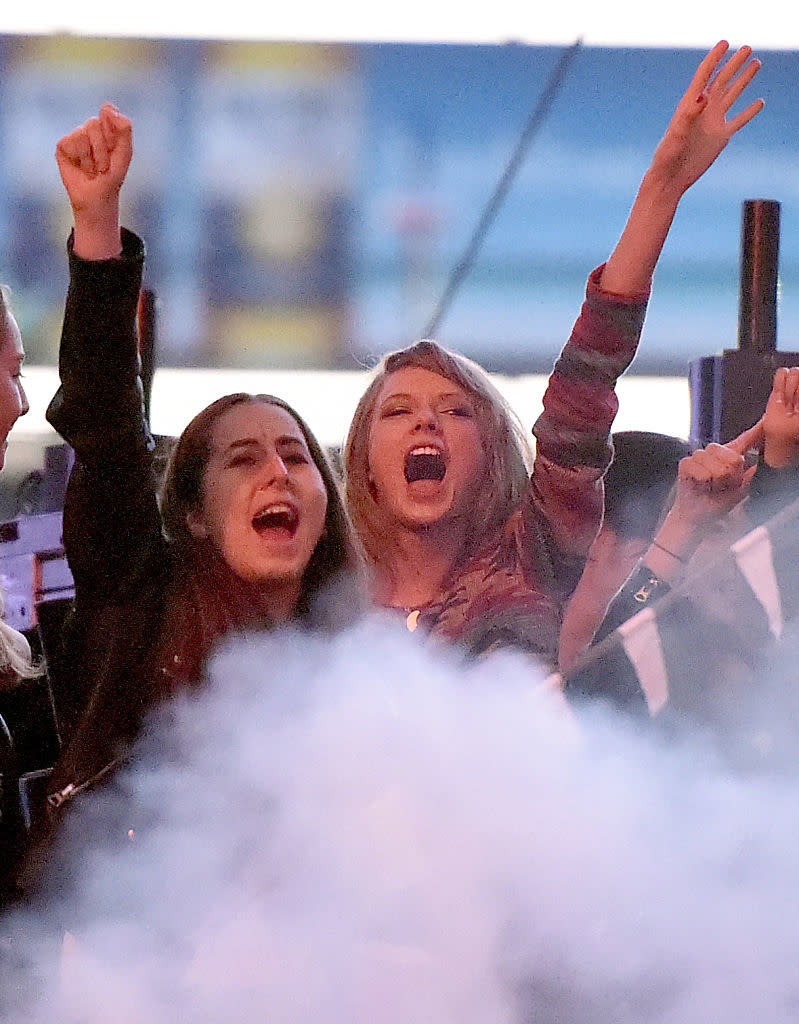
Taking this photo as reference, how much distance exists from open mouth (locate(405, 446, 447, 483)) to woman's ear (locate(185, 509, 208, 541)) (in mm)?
210

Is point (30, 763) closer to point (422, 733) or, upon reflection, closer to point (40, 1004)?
point (40, 1004)

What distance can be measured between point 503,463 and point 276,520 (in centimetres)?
26

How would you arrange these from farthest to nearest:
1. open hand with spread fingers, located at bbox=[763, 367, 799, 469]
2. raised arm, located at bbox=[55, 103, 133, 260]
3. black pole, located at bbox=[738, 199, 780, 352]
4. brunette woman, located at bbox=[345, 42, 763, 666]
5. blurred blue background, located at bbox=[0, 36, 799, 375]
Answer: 1. blurred blue background, located at bbox=[0, 36, 799, 375]
2. black pole, located at bbox=[738, 199, 780, 352]
3. open hand with spread fingers, located at bbox=[763, 367, 799, 469]
4. brunette woman, located at bbox=[345, 42, 763, 666]
5. raised arm, located at bbox=[55, 103, 133, 260]

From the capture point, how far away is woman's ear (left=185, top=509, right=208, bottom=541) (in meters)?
1.17

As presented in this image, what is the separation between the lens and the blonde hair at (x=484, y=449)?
129cm

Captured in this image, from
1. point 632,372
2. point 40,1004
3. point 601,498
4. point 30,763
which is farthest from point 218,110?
point 40,1004

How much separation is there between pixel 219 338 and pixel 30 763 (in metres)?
0.65

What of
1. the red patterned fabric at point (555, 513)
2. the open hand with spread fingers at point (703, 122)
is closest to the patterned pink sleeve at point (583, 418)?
the red patterned fabric at point (555, 513)

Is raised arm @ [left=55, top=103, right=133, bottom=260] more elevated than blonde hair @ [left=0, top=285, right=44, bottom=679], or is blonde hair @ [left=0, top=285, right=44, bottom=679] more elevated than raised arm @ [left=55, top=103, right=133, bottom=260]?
raised arm @ [left=55, top=103, right=133, bottom=260]

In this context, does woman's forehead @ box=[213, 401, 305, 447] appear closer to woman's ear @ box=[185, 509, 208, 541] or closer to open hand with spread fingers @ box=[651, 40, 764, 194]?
woman's ear @ box=[185, 509, 208, 541]

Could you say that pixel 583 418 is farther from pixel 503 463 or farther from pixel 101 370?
pixel 101 370

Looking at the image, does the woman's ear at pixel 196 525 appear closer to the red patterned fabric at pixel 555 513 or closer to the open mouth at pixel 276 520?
the open mouth at pixel 276 520

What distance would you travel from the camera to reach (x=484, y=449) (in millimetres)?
1290

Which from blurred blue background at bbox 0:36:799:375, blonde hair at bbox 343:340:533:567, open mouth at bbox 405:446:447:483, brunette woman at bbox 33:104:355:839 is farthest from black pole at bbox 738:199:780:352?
brunette woman at bbox 33:104:355:839
